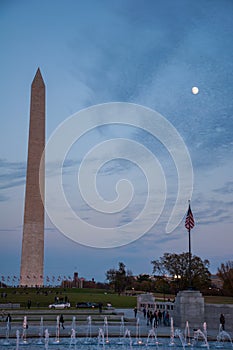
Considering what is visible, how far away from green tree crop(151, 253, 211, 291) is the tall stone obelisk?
17942 mm

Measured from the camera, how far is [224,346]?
21.2 meters

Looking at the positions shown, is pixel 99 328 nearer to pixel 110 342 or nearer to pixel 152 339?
pixel 152 339

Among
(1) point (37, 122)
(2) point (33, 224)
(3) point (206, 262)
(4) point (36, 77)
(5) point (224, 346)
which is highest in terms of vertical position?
(4) point (36, 77)

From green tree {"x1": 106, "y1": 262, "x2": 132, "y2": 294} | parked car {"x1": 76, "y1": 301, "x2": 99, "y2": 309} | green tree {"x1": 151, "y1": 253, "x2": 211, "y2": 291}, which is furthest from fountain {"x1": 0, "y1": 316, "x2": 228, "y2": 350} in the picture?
green tree {"x1": 106, "y1": 262, "x2": 132, "y2": 294}

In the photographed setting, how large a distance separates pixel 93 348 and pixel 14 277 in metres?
52.9

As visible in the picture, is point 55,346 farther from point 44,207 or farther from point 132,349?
point 44,207

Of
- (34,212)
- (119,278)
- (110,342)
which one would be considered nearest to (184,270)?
(34,212)

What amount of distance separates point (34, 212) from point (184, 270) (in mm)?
22061

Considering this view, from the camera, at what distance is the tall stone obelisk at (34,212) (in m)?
63.7

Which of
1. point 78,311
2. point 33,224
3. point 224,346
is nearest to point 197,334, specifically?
point 224,346

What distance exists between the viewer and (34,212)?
63.8 meters

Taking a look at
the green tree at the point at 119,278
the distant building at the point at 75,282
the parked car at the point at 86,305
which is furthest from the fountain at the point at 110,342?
the distant building at the point at 75,282

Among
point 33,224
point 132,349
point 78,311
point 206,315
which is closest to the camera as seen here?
point 132,349

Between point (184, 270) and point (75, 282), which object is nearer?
point (184, 270)
